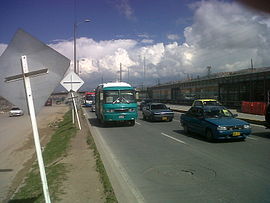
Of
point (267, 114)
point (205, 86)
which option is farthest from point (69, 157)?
point (205, 86)

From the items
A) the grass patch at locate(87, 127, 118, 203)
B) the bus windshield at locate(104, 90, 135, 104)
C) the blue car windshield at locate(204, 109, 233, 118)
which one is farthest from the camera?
the bus windshield at locate(104, 90, 135, 104)

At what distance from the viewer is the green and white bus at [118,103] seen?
18.6 meters

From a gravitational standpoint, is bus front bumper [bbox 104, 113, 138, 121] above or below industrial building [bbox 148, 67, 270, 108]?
below

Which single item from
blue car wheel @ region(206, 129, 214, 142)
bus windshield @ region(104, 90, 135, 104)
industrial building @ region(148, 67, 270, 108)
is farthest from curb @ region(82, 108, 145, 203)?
industrial building @ region(148, 67, 270, 108)

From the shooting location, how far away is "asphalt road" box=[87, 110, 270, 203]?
18.1 feet

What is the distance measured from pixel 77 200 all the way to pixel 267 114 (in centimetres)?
1081

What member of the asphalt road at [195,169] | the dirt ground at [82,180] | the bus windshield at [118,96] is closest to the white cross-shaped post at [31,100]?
the dirt ground at [82,180]

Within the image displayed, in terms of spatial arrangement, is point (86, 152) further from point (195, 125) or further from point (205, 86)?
point (205, 86)

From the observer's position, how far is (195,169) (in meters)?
7.42

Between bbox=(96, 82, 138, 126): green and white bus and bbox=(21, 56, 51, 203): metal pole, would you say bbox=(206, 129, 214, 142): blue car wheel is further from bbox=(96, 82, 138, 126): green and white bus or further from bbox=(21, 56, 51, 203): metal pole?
bbox=(21, 56, 51, 203): metal pole

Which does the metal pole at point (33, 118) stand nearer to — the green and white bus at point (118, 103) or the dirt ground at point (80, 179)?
the dirt ground at point (80, 179)

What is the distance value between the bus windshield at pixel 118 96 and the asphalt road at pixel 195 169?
7080 millimetres

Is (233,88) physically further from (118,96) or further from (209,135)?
(209,135)

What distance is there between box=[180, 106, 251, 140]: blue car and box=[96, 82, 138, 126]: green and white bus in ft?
17.7
